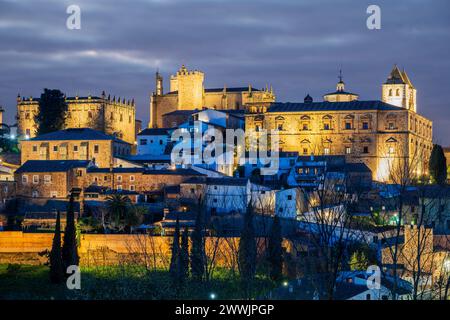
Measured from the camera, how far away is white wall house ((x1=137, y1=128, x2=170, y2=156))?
167 ft

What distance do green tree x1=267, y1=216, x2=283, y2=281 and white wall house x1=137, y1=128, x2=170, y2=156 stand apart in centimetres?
2090

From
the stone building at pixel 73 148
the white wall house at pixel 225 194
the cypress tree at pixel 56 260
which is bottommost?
the cypress tree at pixel 56 260

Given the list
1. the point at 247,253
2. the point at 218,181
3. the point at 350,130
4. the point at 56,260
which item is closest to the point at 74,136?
the point at 218,181

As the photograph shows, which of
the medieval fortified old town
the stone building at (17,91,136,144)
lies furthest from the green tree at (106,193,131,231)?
the stone building at (17,91,136,144)

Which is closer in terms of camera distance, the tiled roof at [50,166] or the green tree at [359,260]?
the green tree at [359,260]

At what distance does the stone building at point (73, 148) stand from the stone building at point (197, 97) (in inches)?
586

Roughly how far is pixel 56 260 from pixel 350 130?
2755cm

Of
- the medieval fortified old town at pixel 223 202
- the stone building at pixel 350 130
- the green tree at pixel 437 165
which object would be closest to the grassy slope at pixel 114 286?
the medieval fortified old town at pixel 223 202

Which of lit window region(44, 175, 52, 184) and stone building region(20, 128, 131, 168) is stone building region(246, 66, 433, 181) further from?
lit window region(44, 175, 52, 184)

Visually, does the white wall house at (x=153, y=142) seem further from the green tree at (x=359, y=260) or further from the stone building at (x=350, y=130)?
the green tree at (x=359, y=260)

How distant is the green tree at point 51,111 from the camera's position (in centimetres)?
5584

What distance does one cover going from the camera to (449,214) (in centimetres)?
3794

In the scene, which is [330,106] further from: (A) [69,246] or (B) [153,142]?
(A) [69,246]

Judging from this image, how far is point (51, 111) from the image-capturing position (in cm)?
5594
